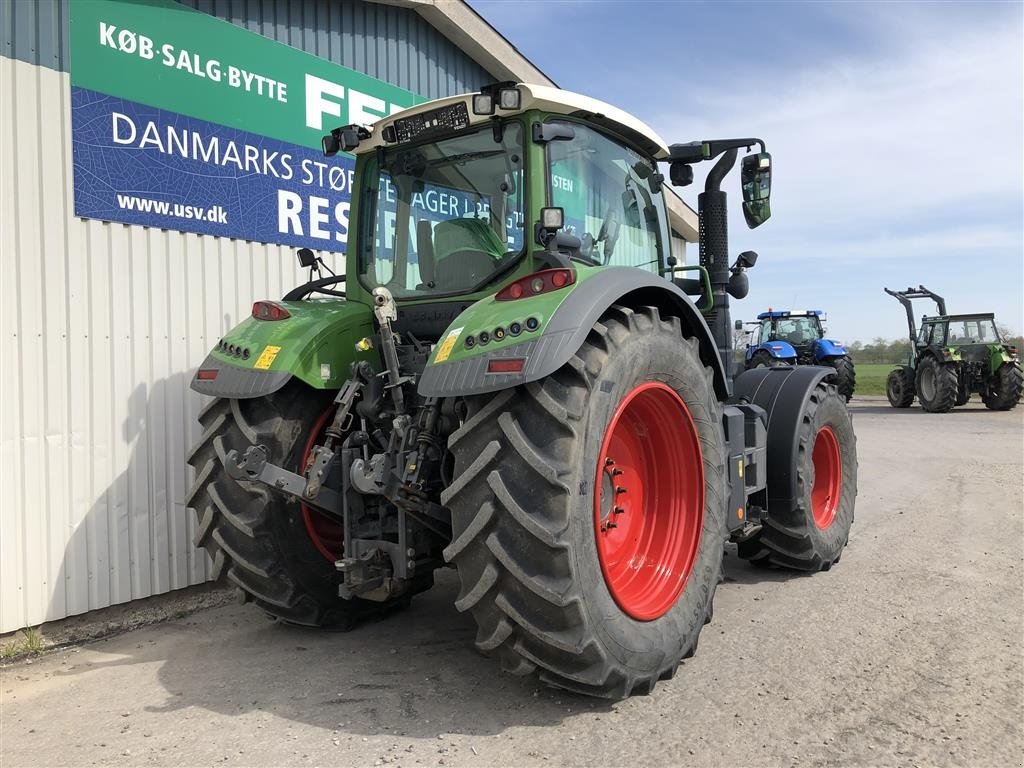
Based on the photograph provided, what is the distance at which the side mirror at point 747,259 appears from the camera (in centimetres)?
470

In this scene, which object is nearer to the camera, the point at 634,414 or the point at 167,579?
the point at 634,414

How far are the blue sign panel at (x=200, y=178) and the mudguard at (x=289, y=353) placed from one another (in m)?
1.42

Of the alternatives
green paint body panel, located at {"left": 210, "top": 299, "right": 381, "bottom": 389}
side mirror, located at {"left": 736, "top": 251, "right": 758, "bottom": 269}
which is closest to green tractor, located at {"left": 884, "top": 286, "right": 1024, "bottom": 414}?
side mirror, located at {"left": 736, "top": 251, "right": 758, "bottom": 269}

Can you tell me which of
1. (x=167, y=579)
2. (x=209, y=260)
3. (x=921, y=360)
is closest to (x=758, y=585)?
(x=167, y=579)

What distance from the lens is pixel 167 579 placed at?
4.82m

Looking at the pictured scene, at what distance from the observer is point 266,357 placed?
360cm

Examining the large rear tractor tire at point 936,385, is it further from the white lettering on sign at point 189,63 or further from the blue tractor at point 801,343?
the white lettering on sign at point 189,63

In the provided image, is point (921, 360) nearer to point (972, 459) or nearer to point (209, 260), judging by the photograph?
point (972, 459)

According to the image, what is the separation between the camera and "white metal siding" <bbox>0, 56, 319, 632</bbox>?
4.10m

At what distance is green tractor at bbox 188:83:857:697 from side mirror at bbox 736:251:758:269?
19 mm

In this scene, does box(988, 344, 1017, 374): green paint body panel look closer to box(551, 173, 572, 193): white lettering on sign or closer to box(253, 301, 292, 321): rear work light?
box(551, 173, 572, 193): white lettering on sign

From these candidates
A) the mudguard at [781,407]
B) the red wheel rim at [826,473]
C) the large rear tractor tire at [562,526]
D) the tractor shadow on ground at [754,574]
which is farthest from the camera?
the red wheel rim at [826,473]

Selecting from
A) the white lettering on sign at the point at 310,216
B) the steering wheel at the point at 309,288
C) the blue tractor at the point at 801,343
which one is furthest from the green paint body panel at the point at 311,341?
the blue tractor at the point at 801,343

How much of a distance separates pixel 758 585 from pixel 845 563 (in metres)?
0.86
